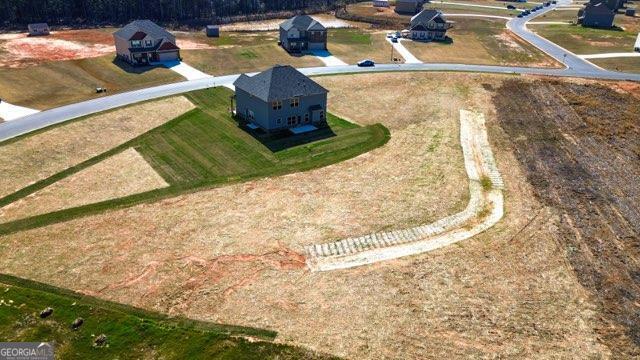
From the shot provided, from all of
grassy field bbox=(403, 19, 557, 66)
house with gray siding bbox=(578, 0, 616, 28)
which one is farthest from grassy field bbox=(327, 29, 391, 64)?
house with gray siding bbox=(578, 0, 616, 28)

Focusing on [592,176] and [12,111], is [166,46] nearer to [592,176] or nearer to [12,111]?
[12,111]

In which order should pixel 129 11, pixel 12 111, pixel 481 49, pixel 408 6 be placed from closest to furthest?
pixel 12 111 → pixel 481 49 → pixel 129 11 → pixel 408 6

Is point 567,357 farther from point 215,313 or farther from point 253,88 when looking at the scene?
point 253,88

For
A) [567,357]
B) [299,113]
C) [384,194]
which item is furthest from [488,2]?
[567,357]

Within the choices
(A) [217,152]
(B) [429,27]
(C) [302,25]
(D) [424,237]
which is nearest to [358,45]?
(C) [302,25]

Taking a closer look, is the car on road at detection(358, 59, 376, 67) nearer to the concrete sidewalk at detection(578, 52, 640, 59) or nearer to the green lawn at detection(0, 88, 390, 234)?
the green lawn at detection(0, 88, 390, 234)

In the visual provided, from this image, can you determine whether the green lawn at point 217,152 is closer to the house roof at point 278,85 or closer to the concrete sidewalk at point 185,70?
the house roof at point 278,85

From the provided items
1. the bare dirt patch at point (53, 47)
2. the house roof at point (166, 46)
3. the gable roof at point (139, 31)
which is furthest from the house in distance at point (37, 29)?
the house roof at point (166, 46)
